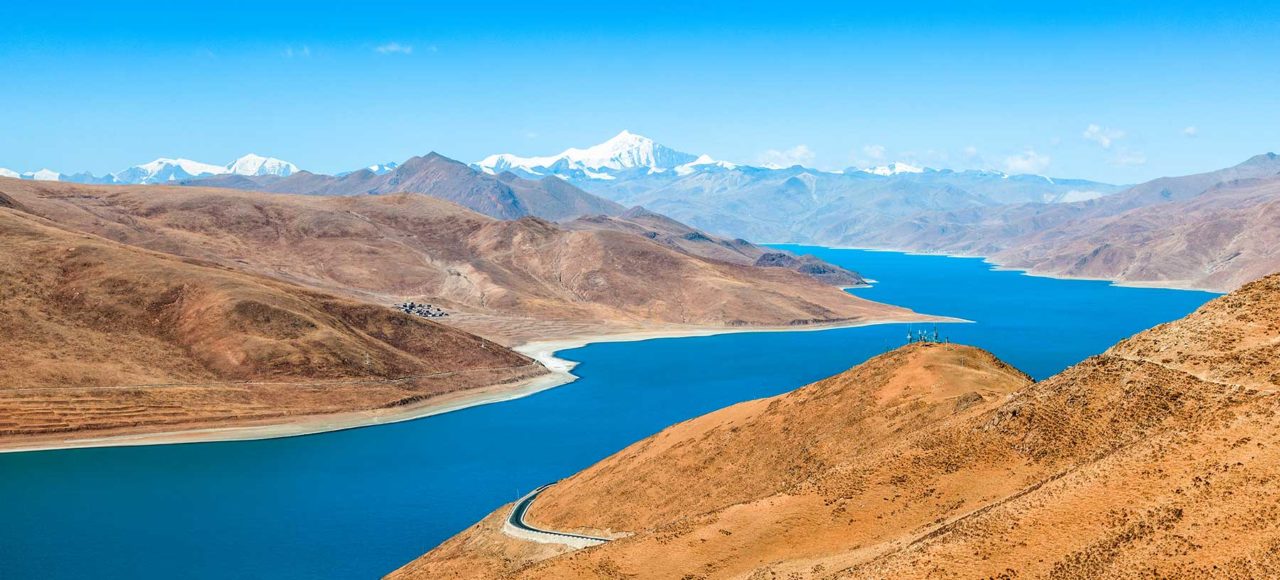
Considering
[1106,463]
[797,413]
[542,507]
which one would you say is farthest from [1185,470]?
[542,507]

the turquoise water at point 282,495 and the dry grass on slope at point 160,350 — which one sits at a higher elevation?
the dry grass on slope at point 160,350

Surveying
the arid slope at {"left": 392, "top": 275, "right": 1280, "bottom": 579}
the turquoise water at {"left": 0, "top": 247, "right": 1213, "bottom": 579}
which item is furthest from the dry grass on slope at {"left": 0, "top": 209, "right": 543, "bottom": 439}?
the arid slope at {"left": 392, "top": 275, "right": 1280, "bottom": 579}

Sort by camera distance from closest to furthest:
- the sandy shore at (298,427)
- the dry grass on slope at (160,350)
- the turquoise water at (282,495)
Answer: the turquoise water at (282,495) → the sandy shore at (298,427) → the dry grass on slope at (160,350)

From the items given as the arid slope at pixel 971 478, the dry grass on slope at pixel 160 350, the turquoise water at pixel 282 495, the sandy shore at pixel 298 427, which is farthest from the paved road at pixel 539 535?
the dry grass on slope at pixel 160 350

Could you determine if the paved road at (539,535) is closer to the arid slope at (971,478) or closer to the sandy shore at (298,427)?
the arid slope at (971,478)

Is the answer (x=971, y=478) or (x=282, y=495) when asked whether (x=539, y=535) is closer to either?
(x=971, y=478)

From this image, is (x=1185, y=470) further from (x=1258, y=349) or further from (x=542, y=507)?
(x=542, y=507)
